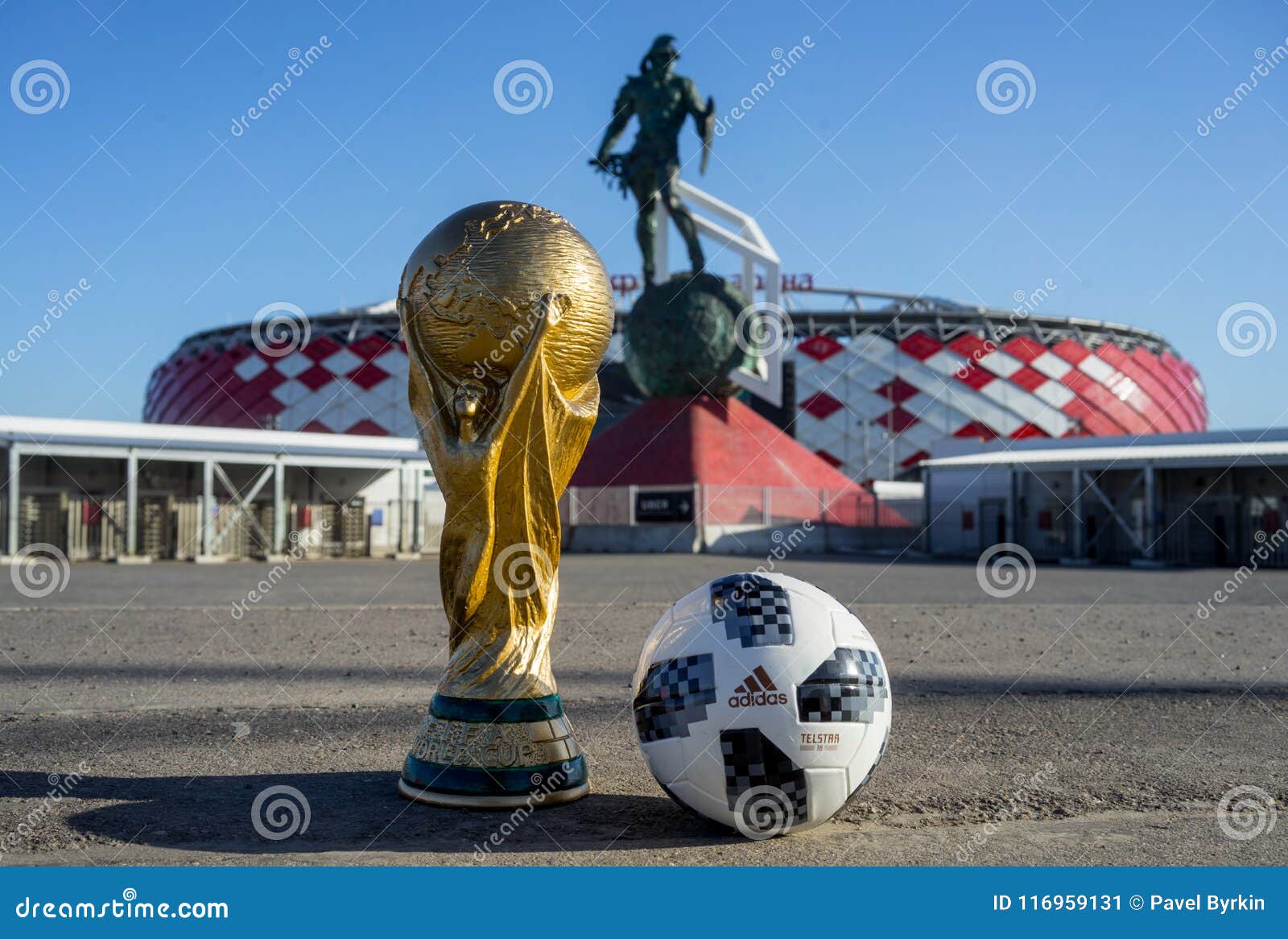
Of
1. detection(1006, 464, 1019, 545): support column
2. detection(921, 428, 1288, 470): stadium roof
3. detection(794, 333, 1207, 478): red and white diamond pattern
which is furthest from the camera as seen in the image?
detection(794, 333, 1207, 478): red and white diamond pattern

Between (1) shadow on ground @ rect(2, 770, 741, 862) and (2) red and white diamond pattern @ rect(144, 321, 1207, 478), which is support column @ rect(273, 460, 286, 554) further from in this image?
(1) shadow on ground @ rect(2, 770, 741, 862)

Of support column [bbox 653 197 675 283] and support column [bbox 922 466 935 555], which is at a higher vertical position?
support column [bbox 653 197 675 283]

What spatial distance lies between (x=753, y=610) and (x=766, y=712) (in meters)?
0.40

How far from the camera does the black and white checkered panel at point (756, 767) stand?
4195 millimetres

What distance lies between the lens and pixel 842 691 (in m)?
4.27

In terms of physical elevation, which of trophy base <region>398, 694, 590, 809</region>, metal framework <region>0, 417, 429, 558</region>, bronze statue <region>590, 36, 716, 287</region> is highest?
bronze statue <region>590, 36, 716, 287</region>

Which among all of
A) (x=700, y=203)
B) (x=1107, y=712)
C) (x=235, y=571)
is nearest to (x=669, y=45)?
(x=700, y=203)

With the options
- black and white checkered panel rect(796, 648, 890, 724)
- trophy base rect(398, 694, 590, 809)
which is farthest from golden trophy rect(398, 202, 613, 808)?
black and white checkered panel rect(796, 648, 890, 724)

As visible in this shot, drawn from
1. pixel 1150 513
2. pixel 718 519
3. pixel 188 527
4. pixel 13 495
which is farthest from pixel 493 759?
pixel 718 519

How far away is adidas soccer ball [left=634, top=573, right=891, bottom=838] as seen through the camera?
420cm

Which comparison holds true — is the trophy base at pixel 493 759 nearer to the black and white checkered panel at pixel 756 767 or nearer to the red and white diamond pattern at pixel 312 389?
the black and white checkered panel at pixel 756 767

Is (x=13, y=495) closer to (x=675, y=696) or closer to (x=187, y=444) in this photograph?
(x=187, y=444)

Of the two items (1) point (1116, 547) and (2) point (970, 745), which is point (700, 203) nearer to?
(1) point (1116, 547)

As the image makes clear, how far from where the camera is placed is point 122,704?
7.33 m
